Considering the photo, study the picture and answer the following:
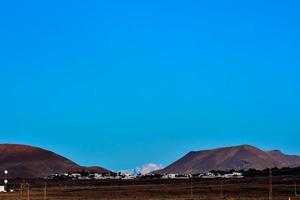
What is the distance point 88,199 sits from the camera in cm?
12475

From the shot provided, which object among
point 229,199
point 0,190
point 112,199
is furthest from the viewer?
point 0,190

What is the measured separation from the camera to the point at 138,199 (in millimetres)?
120562

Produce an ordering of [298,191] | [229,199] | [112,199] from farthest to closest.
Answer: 1. [298,191]
2. [112,199]
3. [229,199]

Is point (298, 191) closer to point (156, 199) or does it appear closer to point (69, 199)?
point (156, 199)

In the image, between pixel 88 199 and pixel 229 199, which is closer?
pixel 229 199

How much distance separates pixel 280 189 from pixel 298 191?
25.5 ft

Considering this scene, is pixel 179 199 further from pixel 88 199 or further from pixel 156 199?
pixel 88 199

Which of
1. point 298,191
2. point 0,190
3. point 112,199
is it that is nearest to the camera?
point 112,199

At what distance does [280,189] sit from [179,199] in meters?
34.1

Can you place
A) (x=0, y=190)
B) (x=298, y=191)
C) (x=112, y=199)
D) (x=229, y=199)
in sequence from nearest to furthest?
(x=229, y=199) → (x=112, y=199) → (x=298, y=191) → (x=0, y=190)

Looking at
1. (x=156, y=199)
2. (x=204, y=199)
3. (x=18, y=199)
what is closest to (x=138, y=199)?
(x=156, y=199)

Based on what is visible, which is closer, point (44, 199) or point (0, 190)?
point (44, 199)

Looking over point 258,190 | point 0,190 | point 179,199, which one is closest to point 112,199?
point 179,199

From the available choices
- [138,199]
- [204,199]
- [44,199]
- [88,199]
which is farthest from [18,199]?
[204,199]
